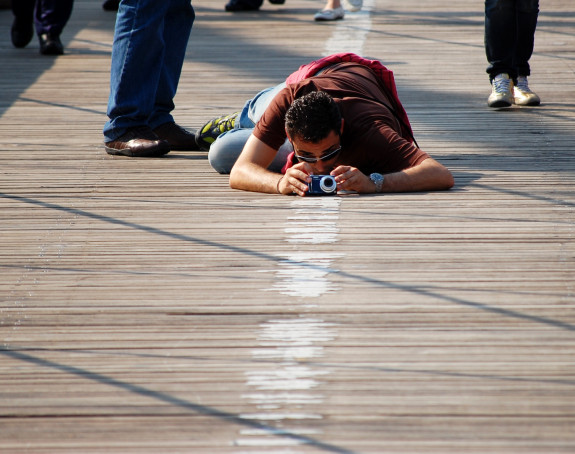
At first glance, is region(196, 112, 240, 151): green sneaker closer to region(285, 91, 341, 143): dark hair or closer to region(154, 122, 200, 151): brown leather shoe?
region(154, 122, 200, 151): brown leather shoe

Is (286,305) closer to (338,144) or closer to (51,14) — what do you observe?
(338,144)

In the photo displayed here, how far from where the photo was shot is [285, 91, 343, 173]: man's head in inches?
119

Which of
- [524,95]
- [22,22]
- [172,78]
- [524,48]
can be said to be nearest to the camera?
[172,78]

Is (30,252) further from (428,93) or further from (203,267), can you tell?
(428,93)

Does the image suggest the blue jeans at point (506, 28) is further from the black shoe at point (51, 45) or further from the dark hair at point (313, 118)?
the black shoe at point (51, 45)

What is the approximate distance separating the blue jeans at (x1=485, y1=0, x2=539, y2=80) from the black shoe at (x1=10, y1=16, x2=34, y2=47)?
378 cm

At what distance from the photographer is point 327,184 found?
3205 mm

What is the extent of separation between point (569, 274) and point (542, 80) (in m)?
3.12

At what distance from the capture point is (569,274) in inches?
98.8

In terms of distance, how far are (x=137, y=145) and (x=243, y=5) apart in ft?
15.1

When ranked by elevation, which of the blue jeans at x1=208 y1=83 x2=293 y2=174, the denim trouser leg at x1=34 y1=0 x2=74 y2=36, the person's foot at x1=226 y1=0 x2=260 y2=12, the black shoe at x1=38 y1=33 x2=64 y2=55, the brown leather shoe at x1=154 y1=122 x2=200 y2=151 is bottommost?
the person's foot at x1=226 y1=0 x2=260 y2=12

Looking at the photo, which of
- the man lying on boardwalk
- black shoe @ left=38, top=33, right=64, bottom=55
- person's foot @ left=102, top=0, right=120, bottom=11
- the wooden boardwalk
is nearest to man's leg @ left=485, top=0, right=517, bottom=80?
the wooden boardwalk

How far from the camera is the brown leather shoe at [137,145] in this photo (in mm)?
3988

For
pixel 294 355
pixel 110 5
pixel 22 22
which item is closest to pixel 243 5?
pixel 110 5
